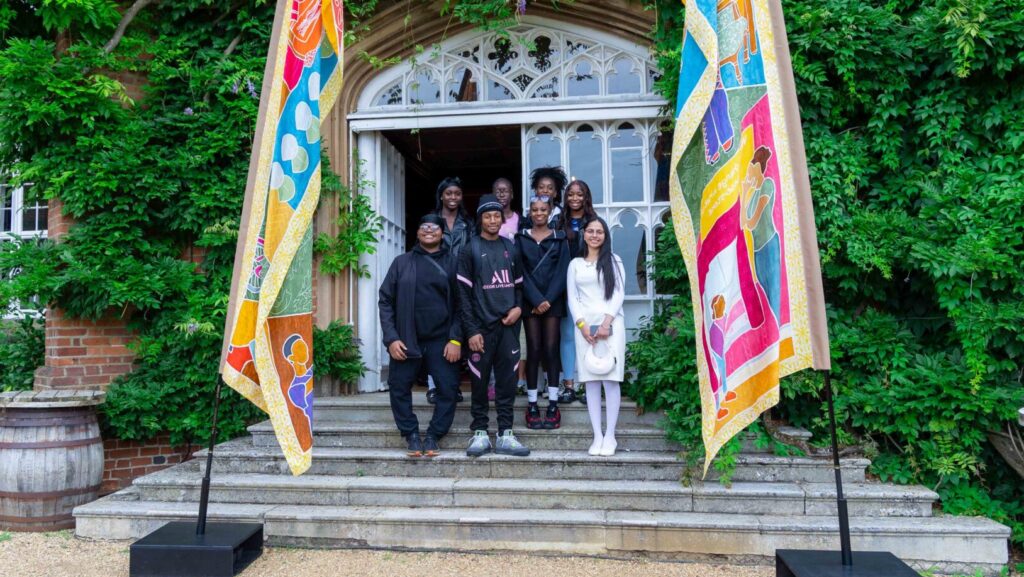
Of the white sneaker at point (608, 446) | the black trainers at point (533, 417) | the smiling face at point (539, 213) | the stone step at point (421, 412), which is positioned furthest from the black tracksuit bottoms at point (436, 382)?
the smiling face at point (539, 213)

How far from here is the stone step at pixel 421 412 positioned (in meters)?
5.02

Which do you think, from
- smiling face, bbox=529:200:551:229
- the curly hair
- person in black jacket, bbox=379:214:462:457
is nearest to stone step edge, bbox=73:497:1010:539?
person in black jacket, bbox=379:214:462:457

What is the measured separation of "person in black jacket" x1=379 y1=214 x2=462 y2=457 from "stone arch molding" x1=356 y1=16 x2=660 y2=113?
2.07 meters

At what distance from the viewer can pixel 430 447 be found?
4.66 metres

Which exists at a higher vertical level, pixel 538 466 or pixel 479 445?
pixel 479 445

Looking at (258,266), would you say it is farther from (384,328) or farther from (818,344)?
(818,344)

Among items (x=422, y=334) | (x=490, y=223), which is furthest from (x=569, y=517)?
(x=490, y=223)

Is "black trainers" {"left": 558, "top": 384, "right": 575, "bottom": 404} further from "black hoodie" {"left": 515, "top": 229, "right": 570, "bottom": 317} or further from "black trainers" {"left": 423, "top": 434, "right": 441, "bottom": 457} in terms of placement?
"black trainers" {"left": 423, "top": 434, "right": 441, "bottom": 457}

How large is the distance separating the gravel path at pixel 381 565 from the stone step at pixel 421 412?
3.98 ft

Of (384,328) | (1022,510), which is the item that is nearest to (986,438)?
(1022,510)

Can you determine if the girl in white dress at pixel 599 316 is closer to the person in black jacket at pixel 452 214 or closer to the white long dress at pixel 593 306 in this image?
the white long dress at pixel 593 306

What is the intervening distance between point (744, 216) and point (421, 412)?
311 centimetres

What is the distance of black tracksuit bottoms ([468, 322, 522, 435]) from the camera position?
4676mm

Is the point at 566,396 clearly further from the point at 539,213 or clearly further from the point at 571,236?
the point at 539,213
